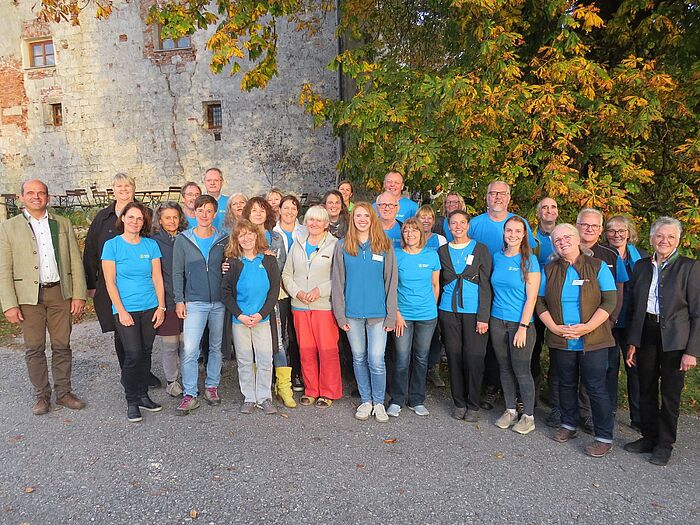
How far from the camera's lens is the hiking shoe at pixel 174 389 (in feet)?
15.6

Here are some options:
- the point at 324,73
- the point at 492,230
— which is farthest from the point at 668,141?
the point at 324,73

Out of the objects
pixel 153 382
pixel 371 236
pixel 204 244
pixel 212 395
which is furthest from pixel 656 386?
pixel 153 382

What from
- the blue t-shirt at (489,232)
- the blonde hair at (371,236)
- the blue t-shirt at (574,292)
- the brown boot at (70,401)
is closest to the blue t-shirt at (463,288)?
the blue t-shirt at (489,232)

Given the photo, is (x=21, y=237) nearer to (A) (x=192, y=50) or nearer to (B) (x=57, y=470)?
(B) (x=57, y=470)

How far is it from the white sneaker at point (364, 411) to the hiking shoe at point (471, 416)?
0.83 meters

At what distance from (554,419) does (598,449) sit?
0.55 m

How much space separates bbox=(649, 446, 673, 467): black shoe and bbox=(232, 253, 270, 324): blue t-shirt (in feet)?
10.5

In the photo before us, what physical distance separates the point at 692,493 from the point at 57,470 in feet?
13.9

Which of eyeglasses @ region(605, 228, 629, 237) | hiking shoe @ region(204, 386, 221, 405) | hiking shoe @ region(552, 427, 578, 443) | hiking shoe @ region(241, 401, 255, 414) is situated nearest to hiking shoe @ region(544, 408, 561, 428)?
hiking shoe @ region(552, 427, 578, 443)

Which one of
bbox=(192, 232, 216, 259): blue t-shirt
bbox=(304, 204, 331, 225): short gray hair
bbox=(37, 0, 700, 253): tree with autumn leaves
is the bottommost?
bbox=(192, 232, 216, 259): blue t-shirt

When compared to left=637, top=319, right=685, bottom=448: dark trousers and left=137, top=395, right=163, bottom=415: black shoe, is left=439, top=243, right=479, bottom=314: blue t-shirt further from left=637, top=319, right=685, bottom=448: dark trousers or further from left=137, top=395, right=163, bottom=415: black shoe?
left=137, top=395, right=163, bottom=415: black shoe

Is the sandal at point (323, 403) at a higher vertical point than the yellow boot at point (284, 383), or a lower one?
lower

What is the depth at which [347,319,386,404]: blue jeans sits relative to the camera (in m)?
4.31

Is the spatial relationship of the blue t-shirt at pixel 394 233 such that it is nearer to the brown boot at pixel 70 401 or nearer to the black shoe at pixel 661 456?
the black shoe at pixel 661 456
